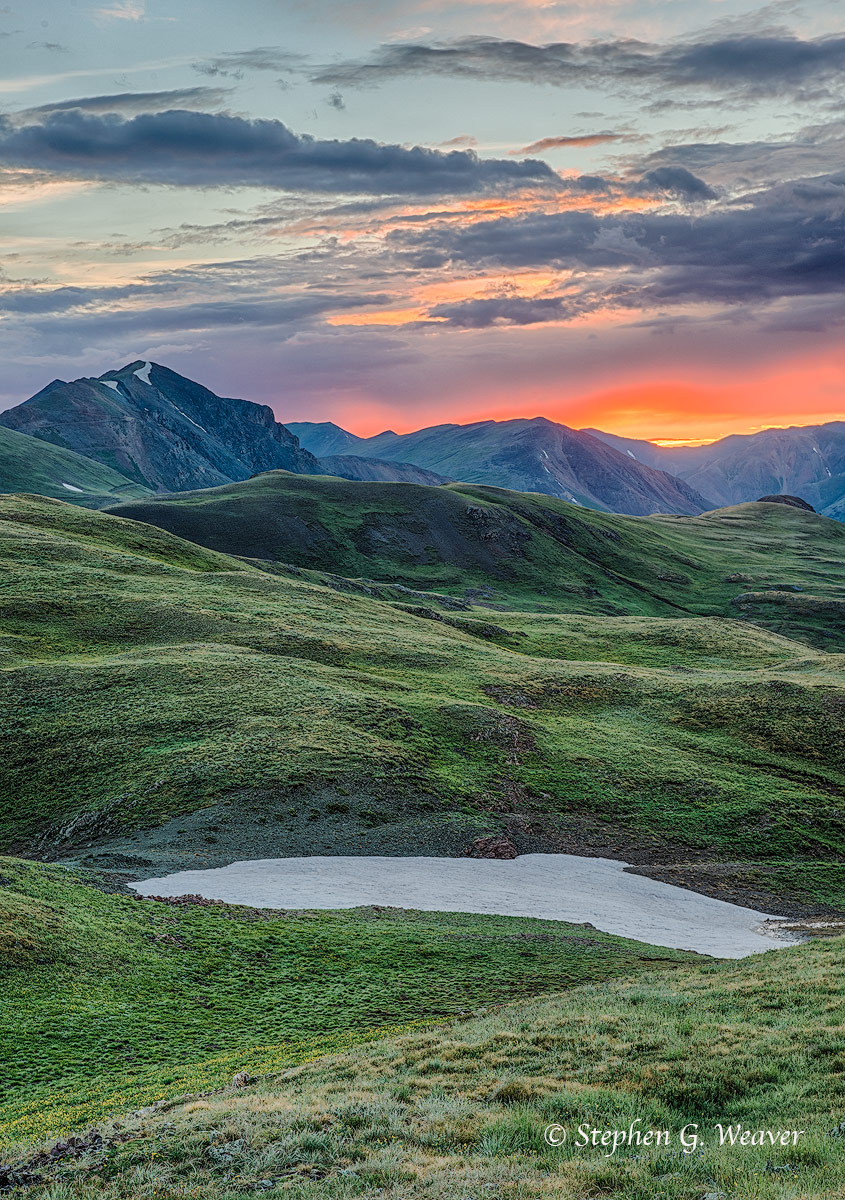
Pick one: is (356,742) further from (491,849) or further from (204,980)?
(204,980)

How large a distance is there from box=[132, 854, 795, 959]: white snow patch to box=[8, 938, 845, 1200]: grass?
626 inches

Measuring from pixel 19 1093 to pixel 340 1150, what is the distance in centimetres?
1048

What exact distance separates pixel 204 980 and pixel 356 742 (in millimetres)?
29746

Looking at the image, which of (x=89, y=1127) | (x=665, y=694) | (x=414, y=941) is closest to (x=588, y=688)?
(x=665, y=694)

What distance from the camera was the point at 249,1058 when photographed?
2112 cm

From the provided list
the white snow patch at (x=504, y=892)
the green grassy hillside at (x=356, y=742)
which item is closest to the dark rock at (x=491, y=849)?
the white snow patch at (x=504, y=892)

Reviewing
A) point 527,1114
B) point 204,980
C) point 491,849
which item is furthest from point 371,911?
point 527,1114

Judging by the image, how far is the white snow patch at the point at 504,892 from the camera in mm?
36344

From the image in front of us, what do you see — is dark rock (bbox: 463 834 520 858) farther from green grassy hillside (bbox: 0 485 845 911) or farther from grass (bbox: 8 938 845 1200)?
grass (bbox: 8 938 845 1200)

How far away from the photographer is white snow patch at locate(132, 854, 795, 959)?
1431 inches

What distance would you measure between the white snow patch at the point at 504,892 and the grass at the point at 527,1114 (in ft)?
52.1

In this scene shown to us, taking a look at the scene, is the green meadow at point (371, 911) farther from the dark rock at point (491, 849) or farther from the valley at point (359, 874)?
the dark rock at point (491, 849)

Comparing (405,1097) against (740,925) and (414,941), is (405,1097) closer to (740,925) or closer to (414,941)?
(414,941)

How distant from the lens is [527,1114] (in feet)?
47.9
